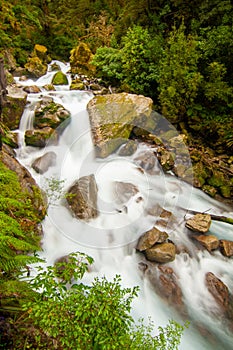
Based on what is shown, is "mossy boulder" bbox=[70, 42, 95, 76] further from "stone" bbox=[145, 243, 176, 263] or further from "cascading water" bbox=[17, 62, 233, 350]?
"stone" bbox=[145, 243, 176, 263]

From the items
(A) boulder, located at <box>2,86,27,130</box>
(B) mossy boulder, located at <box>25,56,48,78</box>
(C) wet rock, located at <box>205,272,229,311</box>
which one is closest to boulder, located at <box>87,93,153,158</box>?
(A) boulder, located at <box>2,86,27,130</box>

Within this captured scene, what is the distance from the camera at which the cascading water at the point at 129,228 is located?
3611mm

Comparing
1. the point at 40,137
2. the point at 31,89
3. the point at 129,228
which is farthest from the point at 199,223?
the point at 31,89

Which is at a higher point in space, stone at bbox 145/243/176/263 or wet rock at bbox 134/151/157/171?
wet rock at bbox 134/151/157/171

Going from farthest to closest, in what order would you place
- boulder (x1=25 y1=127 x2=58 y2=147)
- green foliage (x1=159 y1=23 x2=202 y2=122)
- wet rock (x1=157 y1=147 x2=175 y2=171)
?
1. green foliage (x1=159 y1=23 x2=202 y2=122)
2. wet rock (x1=157 y1=147 x2=175 y2=171)
3. boulder (x1=25 y1=127 x2=58 y2=147)

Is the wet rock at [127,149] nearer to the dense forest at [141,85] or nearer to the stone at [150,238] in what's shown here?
the dense forest at [141,85]

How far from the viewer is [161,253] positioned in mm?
4059

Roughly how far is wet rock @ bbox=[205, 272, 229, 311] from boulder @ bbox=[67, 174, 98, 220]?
2530 mm

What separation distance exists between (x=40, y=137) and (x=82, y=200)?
2.52 metres

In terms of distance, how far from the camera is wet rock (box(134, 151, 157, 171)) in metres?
6.26

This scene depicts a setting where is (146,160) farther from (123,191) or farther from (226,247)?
(226,247)

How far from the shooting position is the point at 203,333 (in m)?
3.39

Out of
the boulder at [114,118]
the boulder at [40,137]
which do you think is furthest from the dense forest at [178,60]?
the boulder at [40,137]

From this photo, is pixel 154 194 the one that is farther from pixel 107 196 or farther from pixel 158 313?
pixel 158 313
